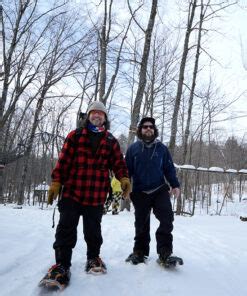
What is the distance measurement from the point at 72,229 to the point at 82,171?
541 millimetres

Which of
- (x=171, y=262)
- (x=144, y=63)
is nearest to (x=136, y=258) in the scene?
(x=171, y=262)

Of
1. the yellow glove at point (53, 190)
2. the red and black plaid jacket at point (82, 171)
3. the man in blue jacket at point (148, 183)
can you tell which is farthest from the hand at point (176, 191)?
the yellow glove at point (53, 190)

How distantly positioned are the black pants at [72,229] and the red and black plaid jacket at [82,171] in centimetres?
7

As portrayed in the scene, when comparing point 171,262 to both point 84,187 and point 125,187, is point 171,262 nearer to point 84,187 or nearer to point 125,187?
point 125,187

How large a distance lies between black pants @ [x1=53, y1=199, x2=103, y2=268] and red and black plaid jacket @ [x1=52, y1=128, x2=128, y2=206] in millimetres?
74

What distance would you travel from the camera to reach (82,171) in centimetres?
304

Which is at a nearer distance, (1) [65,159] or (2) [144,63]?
(1) [65,159]

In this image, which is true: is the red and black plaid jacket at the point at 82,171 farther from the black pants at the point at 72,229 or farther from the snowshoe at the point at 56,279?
the snowshoe at the point at 56,279

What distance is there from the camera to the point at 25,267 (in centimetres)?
302

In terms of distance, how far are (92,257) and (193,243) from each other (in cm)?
208

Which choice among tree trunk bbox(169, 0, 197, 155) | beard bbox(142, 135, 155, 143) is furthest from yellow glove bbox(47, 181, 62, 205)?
tree trunk bbox(169, 0, 197, 155)

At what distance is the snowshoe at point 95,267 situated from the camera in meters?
2.93

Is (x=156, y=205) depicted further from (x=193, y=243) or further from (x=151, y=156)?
→ (x=193, y=243)

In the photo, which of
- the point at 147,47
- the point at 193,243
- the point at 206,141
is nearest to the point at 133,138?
the point at 147,47
